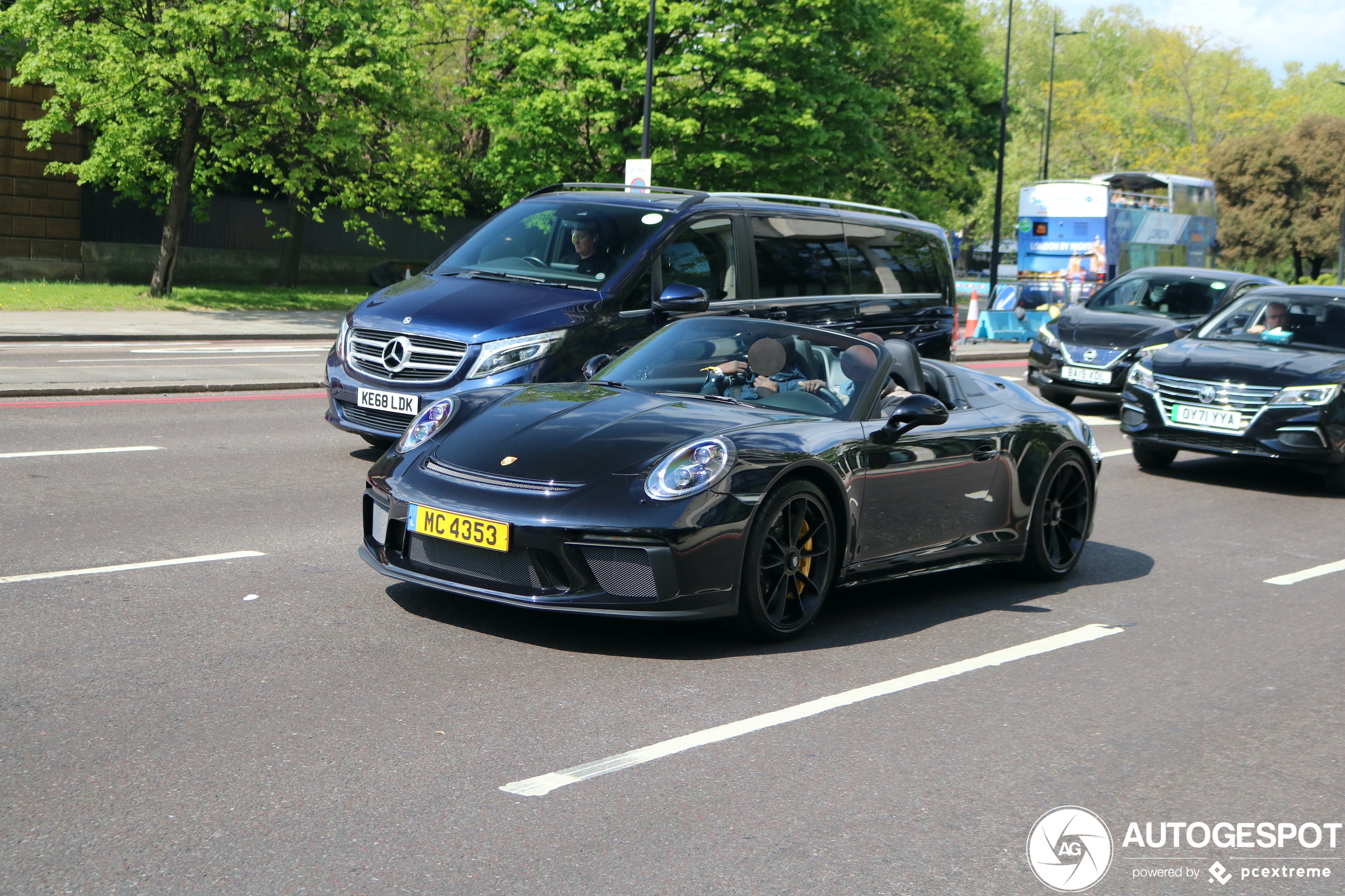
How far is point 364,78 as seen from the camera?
89.6 feet

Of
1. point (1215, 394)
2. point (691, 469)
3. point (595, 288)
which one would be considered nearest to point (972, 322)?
point (1215, 394)

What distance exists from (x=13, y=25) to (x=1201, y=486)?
22.8m

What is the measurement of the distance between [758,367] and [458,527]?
1.81 m

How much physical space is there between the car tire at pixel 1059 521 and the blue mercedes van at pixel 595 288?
9.06ft

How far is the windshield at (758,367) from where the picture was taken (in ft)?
21.6

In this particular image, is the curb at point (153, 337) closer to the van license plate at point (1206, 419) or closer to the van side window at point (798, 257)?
the van side window at point (798, 257)

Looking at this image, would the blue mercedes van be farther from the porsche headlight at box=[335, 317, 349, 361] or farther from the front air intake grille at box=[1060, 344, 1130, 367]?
the front air intake grille at box=[1060, 344, 1130, 367]

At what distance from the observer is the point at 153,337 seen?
871 inches

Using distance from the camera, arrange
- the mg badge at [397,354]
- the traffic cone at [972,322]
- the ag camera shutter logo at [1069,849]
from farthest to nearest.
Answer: the traffic cone at [972,322], the mg badge at [397,354], the ag camera shutter logo at [1069,849]

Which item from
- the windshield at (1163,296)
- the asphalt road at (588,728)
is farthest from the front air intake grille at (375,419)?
the windshield at (1163,296)

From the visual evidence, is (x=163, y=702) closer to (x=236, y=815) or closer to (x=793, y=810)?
→ (x=236, y=815)

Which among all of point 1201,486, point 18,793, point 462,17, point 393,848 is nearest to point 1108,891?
point 393,848

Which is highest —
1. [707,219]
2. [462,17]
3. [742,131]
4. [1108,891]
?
[462,17]

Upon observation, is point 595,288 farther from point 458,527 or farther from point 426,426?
point 458,527
